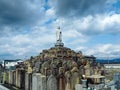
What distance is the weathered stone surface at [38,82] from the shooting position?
2995cm

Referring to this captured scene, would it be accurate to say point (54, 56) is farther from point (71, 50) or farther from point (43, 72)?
point (43, 72)

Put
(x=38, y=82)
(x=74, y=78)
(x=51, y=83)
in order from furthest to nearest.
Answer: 1. (x=38, y=82)
2. (x=51, y=83)
3. (x=74, y=78)

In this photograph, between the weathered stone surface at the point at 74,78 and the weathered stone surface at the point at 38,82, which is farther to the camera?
the weathered stone surface at the point at 38,82

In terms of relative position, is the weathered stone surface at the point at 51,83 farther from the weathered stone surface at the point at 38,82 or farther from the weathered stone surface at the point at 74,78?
Result: the weathered stone surface at the point at 74,78

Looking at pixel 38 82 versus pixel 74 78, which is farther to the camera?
pixel 38 82

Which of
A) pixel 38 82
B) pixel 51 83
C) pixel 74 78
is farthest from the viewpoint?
pixel 38 82

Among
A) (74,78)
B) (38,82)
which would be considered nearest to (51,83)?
(38,82)

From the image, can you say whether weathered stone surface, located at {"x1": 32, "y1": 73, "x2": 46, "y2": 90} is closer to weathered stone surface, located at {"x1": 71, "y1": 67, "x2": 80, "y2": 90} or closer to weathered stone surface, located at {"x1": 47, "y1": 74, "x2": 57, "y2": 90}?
weathered stone surface, located at {"x1": 47, "y1": 74, "x2": 57, "y2": 90}

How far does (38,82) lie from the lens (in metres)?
31.0

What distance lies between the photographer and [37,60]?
44.8 metres

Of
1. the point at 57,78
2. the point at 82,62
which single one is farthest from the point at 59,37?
the point at 57,78

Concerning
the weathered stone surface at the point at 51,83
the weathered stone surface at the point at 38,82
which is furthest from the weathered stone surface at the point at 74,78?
the weathered stone surface at the point at 38,82

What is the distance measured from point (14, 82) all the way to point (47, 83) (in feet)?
49.4

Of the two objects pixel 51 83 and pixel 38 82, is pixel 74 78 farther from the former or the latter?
pixel 38 82
